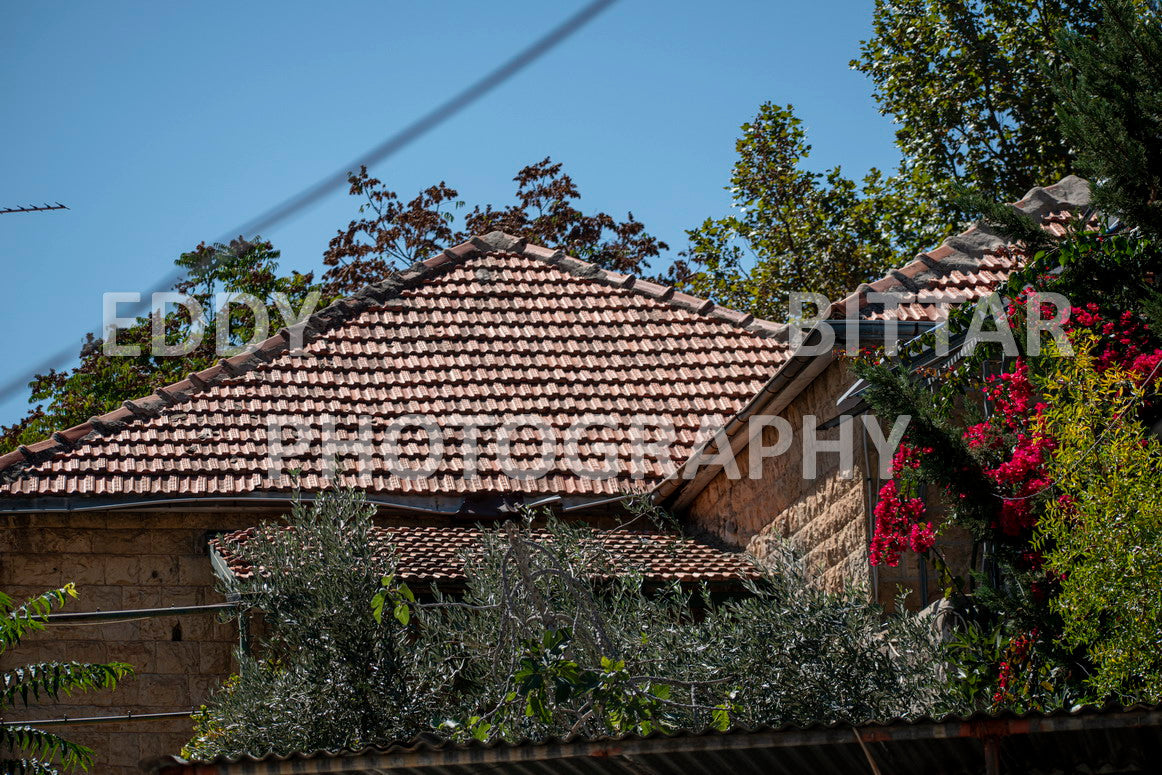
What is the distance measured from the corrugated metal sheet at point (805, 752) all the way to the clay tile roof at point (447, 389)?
18.8 feet

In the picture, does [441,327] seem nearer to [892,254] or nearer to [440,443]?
[440,443]

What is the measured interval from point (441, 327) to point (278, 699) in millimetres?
6874

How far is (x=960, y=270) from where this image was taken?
973cm

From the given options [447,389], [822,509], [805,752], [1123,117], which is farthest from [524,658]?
[447,389]

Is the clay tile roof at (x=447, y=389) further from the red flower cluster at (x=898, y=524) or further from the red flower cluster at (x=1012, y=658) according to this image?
the red flower cluster at (x=1012, y=658)

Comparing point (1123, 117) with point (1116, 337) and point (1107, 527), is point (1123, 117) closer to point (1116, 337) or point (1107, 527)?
point (1116, 337)

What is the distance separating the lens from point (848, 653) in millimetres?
6570

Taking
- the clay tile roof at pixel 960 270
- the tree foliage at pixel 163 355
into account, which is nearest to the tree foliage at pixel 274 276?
the tree foliage at pixel 163 355

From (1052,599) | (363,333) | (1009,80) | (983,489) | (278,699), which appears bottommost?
(278,699)

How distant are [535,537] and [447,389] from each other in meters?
3.76

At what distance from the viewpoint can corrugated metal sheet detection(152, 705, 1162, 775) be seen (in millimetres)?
4793

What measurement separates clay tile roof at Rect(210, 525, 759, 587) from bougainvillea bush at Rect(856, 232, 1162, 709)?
228cm

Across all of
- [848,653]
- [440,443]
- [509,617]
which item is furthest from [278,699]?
[440,443]

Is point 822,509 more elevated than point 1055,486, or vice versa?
point 1055,486
